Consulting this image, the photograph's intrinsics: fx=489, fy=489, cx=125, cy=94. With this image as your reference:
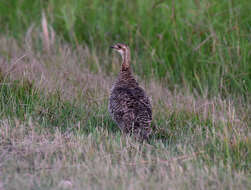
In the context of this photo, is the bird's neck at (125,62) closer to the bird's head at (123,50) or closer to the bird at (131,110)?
the bird's head at (123,50)

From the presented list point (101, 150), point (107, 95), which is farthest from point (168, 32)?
point (101, 150)

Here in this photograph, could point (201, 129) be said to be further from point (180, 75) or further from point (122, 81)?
point (180, 75)

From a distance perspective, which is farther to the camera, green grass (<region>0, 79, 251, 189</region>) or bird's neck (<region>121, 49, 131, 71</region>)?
bird's neck (<region>121, 49, 131, 71</region>)

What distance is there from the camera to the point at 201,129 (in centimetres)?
607

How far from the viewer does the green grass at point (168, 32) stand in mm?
7824

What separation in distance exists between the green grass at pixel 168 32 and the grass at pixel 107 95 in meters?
0.02

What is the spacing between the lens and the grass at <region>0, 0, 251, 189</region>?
4.74 meters

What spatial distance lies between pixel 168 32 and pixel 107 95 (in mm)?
2291

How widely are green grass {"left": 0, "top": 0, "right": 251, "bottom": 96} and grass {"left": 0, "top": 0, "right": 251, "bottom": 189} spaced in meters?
0.02

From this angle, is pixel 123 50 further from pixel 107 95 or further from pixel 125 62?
pixel 107 95

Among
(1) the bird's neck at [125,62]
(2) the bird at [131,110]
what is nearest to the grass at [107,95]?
(2) the bird at [131,110]

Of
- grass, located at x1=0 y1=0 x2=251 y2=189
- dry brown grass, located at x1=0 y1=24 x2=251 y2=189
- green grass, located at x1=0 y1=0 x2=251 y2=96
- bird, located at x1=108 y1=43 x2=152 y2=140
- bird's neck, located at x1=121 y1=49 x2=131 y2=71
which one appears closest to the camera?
dry brown grass, located at x1=0 y1=24 x2=251 y2=189

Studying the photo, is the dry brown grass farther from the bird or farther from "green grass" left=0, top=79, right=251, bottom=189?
the bird

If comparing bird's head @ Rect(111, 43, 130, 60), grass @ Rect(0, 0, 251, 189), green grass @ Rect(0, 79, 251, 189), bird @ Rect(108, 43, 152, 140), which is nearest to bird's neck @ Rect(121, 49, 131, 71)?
bird's head @ Rect(111, 43, 130, 60)
